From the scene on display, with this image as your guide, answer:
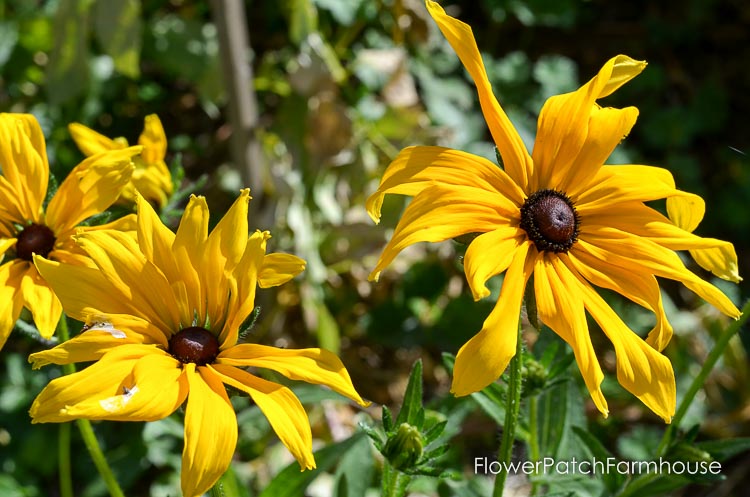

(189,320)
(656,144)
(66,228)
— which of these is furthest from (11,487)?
(656,144)

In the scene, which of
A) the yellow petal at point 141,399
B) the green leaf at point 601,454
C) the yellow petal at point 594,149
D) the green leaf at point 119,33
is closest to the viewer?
the yellow petal at point 141,399

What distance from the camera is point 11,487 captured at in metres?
2.07

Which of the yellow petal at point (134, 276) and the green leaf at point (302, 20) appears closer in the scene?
the yellow petal at point (134, 276)

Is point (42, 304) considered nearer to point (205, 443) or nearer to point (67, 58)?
point (205, 443)

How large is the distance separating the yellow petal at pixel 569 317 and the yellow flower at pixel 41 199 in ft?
2.27

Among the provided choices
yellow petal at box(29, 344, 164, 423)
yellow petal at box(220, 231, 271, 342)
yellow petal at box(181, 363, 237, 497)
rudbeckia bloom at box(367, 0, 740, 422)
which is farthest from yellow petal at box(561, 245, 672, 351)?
yellow petal at box(29, 344, 164, 423)

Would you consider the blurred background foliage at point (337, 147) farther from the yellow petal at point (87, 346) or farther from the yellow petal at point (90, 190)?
the yellow petal at point (87, 346)

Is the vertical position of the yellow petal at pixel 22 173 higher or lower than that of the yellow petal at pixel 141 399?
higher

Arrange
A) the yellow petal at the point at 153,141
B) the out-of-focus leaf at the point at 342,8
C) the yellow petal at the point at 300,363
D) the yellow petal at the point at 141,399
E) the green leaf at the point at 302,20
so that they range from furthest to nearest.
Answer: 1. the out-of-focus leaf at the point at 342,8
2. the green leaf at the point at 302,20
3. the yellow petal at the point at 153,141
4. the yellow petal at the point at 300,363
5. the yellow petal at the point at 141,399

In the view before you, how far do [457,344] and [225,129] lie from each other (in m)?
1.29

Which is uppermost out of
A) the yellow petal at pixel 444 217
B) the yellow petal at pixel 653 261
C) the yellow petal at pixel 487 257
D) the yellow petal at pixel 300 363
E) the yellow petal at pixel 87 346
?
A: the yellow petal at pixel 444 217

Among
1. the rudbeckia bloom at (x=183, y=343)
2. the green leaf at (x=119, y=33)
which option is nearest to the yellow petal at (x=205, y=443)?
the rudbeckia bloom at (x=183, y=343)

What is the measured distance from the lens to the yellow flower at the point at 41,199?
152 cm

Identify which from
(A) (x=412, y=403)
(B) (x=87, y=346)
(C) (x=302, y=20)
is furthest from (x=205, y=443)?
(C) (x=302, y=20)
